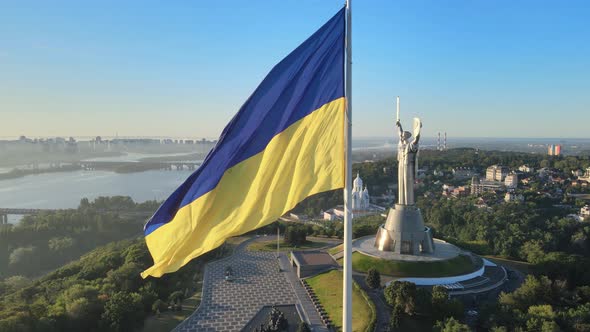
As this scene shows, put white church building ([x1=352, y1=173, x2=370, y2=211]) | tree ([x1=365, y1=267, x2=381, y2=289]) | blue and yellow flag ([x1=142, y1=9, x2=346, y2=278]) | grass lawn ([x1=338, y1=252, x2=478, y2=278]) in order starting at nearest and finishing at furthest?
blue and yellow flag ([x1=142, y1=9, x2=346, y2=278])
tree ([x1=365, y1=267, x2=381, y2=289])
grass lawn ([x1=338, y1=252, x2=478, y2=278])
white church building ([x1=352, y1=173, x2=370, y2=211])

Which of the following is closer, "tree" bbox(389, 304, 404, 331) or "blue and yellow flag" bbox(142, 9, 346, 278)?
"blue and yellow flag" bbox(142, 9, 346, 278)

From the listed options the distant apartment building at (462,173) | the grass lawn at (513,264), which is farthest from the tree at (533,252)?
the distant apartment building at (462,173)

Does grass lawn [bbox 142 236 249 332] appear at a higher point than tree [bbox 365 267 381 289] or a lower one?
lower

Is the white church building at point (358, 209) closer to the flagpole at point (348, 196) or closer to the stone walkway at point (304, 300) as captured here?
the stone walkway at point (304, 300)

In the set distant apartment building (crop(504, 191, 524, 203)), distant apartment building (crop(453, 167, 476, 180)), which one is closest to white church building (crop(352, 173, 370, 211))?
distant apartment building (crop(504, 191, 524, 203))

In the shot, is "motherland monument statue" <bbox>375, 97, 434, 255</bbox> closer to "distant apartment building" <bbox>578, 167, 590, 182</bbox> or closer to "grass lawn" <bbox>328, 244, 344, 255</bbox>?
"grass lawn" <bbox>328, 244, 344, 255</bbox>

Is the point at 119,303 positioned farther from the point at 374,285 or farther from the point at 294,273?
the point at 374,285
